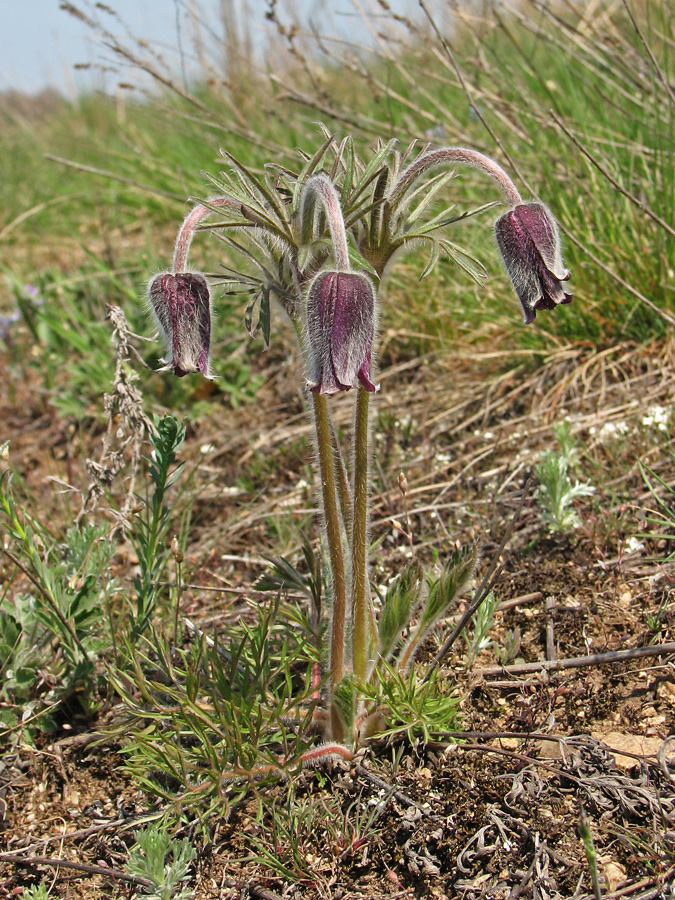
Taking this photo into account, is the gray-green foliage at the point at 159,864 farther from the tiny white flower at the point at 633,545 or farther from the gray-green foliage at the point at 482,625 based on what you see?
the tiny white flower at the point at 633,545

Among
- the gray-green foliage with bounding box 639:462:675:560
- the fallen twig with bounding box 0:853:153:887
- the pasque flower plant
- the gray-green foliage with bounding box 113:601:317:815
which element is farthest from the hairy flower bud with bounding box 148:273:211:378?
the gray-green foliage with bounding box 639:462:675:560

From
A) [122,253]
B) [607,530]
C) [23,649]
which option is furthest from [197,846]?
[122,253]

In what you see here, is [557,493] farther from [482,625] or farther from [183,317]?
[183,317]

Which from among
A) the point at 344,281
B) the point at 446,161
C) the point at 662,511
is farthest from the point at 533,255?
the point at 662,511

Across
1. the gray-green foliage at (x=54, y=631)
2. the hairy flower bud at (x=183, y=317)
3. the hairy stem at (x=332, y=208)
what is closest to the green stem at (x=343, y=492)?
the hairy flower bud at (x=183, y=317)

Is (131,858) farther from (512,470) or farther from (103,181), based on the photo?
(103,181)

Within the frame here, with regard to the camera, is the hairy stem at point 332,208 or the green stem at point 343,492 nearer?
the hairy stem at point 332,208
